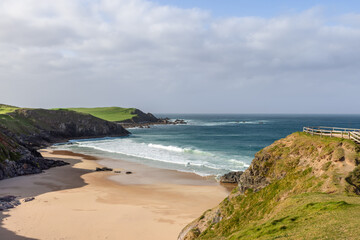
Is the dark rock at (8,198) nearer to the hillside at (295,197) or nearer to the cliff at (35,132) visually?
the cliff at (35,132)

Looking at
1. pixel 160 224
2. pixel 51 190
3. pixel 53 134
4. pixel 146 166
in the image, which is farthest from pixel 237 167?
pixel 53 134

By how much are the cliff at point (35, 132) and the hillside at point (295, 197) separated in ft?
122

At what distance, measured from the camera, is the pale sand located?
77.9 ft

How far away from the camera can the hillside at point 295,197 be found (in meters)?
12.6

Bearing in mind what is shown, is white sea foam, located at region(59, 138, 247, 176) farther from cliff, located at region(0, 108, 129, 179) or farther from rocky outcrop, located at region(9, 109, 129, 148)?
rocky outcrop, located at region(9, 109, 129, 148)

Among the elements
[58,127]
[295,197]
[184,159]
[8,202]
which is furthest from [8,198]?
[58,127]

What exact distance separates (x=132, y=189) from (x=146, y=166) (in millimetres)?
15698

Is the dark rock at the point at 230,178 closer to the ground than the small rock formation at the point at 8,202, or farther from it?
closer to the ground

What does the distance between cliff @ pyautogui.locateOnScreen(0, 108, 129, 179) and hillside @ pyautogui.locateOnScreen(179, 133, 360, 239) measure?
122 ft

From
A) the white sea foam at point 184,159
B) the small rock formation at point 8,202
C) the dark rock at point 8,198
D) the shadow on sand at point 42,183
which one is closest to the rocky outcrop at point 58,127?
the white sea foam at point 184,159

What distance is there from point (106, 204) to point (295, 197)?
22389mm

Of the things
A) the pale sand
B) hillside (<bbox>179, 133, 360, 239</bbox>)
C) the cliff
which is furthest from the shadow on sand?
hillside (<bbox>179, 133, 360, 239</bbox>)

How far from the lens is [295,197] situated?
670 inches

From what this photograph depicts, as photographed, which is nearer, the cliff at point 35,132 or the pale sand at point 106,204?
the pale sand at point 106,204
